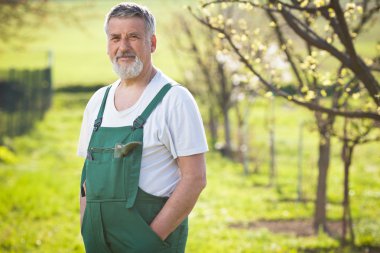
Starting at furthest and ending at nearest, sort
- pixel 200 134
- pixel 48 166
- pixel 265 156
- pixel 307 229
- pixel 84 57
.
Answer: pixel 84 57 → pixel 265 156 → pixel 48 166 → pixel 307 229 → pixel 200 134

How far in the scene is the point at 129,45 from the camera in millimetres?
3354

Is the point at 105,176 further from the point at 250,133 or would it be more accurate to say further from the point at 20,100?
the point at 250,133

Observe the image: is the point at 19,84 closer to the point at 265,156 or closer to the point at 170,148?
the point at 265,156

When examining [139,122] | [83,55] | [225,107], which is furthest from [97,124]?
[83,55]

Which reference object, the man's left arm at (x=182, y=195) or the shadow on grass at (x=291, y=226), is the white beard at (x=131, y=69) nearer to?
the man's left arm at (x=182, y=195)

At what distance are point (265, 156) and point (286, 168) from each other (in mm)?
1219

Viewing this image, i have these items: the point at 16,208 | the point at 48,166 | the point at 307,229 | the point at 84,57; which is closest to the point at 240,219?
the point at 307,229

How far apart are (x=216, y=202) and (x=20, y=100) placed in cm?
898

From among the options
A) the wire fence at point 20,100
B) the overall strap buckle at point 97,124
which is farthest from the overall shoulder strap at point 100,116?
the wire fence at point 20,100

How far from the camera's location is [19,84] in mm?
18828

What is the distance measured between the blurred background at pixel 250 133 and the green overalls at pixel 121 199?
1666 mm

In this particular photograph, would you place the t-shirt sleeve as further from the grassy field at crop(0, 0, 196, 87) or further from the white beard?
the grassy field at crop(0, 0, 196, 87)

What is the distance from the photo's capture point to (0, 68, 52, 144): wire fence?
55.7 ft

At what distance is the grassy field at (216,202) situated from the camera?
7.73 meters
